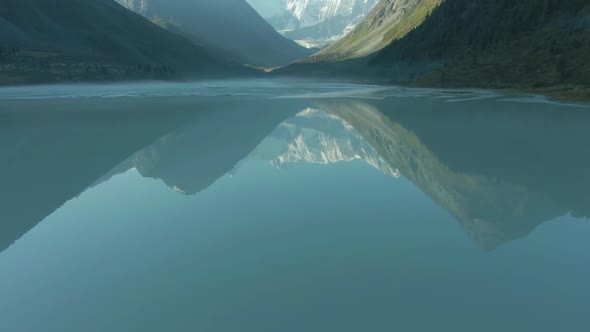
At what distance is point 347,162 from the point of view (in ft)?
80.8

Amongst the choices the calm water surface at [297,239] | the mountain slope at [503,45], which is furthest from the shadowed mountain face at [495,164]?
the mountain slope at [503,45]

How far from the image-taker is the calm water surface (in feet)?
26.7

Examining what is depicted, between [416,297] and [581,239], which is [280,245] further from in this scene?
[581,239]

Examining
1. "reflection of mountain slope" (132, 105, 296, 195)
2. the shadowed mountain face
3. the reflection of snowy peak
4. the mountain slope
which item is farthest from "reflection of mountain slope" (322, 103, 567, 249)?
the mountain slope

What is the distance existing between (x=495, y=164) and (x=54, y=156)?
26179mm

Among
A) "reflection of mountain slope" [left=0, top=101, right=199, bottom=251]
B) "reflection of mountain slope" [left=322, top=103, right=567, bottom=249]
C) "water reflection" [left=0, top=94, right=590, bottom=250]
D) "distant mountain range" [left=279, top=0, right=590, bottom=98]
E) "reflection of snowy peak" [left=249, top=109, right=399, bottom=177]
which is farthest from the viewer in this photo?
"distant mountain range" [left=279, top=0, right=590, bottom=98]

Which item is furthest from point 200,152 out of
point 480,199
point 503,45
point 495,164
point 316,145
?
point 503,45

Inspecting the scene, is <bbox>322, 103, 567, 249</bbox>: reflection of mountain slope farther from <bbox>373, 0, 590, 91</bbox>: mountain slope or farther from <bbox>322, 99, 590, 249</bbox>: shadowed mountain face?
<bbox>373, 0, 590, 91</bbox>: mountain slope

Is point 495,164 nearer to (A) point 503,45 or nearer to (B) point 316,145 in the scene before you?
(B) point 316,145

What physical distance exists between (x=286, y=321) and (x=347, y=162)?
17495 millimetres

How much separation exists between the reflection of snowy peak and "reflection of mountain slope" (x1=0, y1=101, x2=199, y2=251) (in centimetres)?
955

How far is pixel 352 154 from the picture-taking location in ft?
88.7

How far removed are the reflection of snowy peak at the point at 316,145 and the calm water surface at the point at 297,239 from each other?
2.17 ft

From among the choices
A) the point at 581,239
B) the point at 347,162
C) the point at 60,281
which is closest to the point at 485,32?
the point at 347,162
